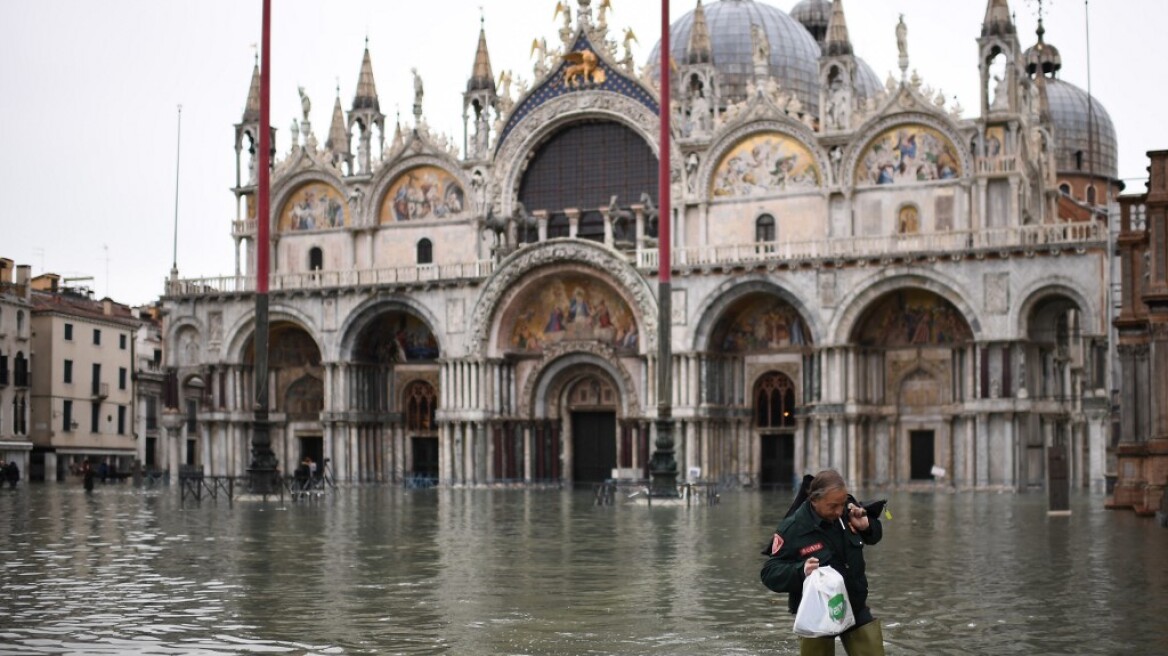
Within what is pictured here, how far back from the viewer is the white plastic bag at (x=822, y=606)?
8.81m

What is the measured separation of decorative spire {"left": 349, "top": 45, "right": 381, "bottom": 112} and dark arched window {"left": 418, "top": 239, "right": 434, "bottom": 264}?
5.59 metres

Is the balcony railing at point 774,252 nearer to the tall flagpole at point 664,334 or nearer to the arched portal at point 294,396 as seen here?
the arched portal at point 294,396

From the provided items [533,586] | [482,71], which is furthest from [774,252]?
[533,586]

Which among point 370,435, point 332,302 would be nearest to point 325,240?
point 332,302

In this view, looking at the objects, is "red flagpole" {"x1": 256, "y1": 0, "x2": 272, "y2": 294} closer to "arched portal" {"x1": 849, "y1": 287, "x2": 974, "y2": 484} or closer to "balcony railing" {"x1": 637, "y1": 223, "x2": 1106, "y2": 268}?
"balcony railing" {"x1": 637, "y1": 223, "x2": 1106, "y2": 268}

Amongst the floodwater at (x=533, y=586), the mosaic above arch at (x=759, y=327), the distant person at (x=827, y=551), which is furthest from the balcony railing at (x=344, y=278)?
the distant person at (x=827, y=551)

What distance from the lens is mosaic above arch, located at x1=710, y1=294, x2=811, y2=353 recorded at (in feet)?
181

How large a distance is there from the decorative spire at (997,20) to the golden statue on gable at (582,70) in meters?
13.5

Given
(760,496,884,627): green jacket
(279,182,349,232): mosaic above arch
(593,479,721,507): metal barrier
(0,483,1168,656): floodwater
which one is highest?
(279,182,349,232): mosaic above arch

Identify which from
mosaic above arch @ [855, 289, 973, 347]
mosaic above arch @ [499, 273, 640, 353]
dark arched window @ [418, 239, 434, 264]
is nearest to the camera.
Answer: mosaic above arch @ [855, 289, 973, 347]

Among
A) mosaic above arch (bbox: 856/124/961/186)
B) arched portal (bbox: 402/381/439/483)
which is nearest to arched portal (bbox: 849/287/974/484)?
mosaic above arch (bbox: 856/124/961/186)

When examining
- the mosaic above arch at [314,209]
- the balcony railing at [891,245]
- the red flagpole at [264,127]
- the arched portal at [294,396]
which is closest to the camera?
the red flagpole at [264,127]

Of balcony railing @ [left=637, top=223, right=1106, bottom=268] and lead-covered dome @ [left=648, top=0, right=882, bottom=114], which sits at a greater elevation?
lead-covered dome @ [left=648, top=0, right=882, bottom=114]

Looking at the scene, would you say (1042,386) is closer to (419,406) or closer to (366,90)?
(419,406)
